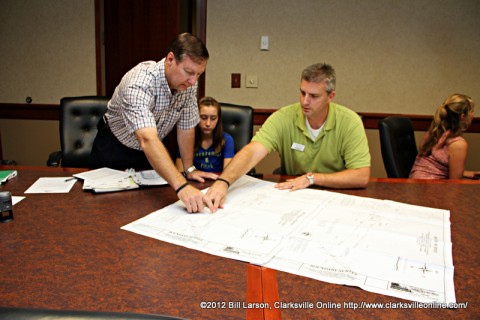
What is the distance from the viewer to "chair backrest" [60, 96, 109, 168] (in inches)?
84.8

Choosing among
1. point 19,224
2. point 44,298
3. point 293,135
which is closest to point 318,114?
point 293,135

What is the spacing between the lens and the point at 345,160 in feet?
6.16

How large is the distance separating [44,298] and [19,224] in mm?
426

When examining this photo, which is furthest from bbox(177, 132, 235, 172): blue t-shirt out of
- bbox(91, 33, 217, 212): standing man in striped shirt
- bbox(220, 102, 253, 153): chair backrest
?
bbox(91, 33, 217, 212): standing man in striped shirt

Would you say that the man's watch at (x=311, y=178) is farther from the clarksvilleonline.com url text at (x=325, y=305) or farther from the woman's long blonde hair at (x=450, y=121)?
the woman's long blonde hair at (x=450, y=121)

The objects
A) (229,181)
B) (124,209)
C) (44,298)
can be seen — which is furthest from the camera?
(229,181)

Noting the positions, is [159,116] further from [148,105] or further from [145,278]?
[145,278]

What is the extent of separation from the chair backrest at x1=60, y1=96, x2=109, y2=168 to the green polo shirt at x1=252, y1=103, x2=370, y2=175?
3.22ft

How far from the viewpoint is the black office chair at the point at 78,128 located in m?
2.15

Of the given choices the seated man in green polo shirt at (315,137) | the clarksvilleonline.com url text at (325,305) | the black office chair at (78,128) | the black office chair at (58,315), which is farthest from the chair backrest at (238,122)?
the black office chair at (58,315)

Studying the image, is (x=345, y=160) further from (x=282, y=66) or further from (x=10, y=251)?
(x=282, y=66)

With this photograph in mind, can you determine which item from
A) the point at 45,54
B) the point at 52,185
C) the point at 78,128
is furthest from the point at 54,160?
the point at 45,54

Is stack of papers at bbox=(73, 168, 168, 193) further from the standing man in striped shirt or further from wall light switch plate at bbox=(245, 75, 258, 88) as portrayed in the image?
wall light switch plate at bbox=(245, 75, 258, 88)

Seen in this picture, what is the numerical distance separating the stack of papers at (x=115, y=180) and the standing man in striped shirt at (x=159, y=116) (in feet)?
0.28
